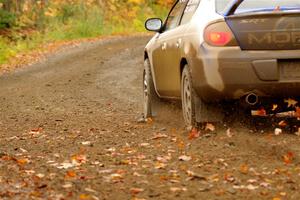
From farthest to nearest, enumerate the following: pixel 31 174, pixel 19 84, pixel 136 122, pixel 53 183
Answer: pixel 19 84 < pixel 136 122 < pixel 31 174 < pixel 53 183

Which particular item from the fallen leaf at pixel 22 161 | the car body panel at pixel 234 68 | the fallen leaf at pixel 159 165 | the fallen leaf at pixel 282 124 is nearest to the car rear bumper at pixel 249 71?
the car body panel at pixel 234 68

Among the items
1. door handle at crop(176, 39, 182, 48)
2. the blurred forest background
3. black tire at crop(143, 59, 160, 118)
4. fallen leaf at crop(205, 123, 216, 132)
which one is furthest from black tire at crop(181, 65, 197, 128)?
the blurred forest background

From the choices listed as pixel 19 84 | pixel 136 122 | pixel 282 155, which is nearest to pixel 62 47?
pixel 19 84

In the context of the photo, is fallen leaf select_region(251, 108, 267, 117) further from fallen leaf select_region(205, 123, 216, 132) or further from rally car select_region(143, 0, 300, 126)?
fallen leaf select_region(205, 123, 216, 132)

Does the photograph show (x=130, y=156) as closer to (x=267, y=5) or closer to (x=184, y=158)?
(x=184, y=158)

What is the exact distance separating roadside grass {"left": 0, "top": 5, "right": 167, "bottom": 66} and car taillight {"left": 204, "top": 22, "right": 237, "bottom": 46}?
15.6 m

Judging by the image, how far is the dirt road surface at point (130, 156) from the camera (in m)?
5.48

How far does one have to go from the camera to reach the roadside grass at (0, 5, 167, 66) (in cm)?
2556

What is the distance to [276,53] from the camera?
7.41 m

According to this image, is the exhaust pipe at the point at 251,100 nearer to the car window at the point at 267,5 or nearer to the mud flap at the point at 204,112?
the mud flap at the point at 204,112

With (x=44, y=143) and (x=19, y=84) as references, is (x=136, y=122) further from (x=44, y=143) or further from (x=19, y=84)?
(x=19, y=84)

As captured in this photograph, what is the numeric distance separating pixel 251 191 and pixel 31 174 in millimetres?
1795

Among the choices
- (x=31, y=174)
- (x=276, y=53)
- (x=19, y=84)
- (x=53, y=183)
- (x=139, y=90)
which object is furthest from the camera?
(x=19, y=84)

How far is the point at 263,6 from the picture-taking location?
25.5 ft
